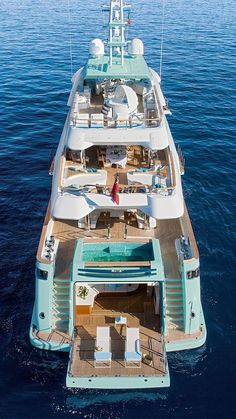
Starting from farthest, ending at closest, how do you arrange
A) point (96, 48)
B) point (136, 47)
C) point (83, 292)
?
point (136, 47) < point (96, 48) < point (83, 292)

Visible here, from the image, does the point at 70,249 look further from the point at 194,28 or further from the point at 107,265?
the point at 194,28

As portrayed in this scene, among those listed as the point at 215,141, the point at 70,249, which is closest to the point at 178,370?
the point at 70,249

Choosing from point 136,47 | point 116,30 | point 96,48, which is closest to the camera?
point 96,48

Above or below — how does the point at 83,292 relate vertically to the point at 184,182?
above

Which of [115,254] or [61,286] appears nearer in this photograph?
[61,286]

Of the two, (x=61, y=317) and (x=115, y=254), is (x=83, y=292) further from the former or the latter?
(x=115, y=254)

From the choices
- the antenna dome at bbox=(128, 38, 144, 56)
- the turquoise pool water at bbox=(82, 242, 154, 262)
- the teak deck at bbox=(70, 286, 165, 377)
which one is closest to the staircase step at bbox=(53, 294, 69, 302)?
the teak deck at bbox=(70, 286, 165, 377)

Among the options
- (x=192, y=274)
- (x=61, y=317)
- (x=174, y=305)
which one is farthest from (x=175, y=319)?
(x=61, y=317)
